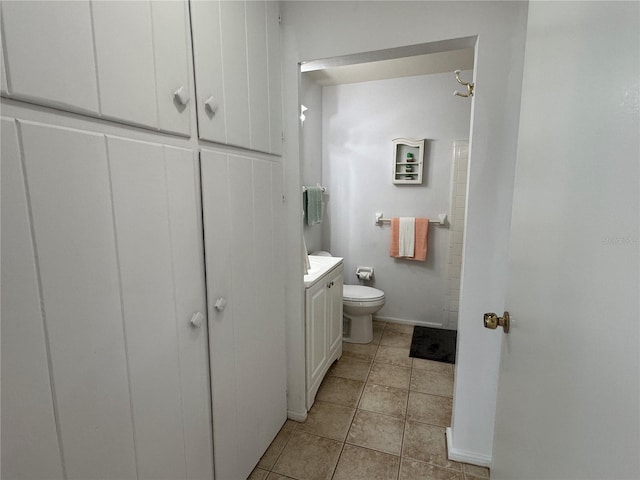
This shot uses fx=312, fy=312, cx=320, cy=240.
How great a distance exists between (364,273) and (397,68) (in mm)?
1858

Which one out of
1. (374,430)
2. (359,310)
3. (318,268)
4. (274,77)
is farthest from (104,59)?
(359,310)

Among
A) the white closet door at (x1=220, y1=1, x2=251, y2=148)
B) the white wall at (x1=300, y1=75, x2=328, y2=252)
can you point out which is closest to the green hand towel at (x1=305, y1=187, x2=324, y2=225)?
the white wall at (x1=300, y1=75, x2=328, y2=252)

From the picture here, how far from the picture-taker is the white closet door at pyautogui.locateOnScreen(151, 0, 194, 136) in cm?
86

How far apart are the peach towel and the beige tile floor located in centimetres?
93

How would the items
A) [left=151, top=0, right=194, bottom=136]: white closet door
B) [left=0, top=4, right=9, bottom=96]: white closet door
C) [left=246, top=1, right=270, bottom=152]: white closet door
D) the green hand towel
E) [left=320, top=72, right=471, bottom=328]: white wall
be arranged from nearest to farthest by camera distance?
[left=0, top=4, right=9, bottom=96]: white closet door → [left=151, top=0, right=194, bottom=136]: white closet door → [left=246, top=1, right=270, bottom=152]: white closet door → the green hand towel → [left=320, top=72, right=471, bottom=328]: white wall

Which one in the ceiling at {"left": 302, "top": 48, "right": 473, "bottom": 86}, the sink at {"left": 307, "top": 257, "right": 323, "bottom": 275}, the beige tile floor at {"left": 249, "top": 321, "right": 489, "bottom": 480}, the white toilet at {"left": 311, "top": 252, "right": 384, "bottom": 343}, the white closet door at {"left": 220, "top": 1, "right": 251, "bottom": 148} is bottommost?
the beige tile floor at {"left": 249, "top": 321, "right": 489, "bottom": 480}

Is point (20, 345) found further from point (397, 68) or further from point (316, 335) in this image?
point (397, 68)

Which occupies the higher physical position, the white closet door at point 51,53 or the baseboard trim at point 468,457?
the white closet door at point 51,53

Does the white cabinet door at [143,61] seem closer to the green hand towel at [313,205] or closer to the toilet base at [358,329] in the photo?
the green hand towel at [313,205]

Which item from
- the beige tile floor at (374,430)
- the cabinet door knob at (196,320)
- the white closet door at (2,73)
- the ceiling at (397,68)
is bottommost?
the beige tile floor at (374,430)

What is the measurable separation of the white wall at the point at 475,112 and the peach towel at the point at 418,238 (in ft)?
4.74

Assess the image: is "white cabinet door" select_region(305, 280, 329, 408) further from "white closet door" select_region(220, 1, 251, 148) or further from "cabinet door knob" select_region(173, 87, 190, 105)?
"cabinet door knob" select_region(173, 87, 190, 105)

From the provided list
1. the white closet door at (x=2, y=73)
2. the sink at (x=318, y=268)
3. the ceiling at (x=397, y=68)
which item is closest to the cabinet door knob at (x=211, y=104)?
the white closet door at (x=2, y=73)

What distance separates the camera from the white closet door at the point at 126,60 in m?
0.71
